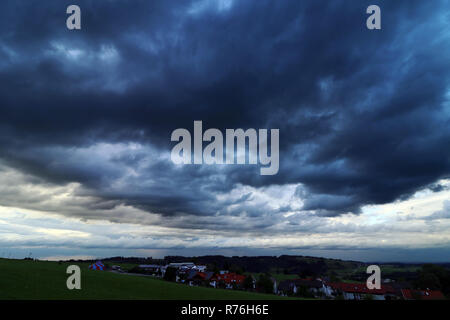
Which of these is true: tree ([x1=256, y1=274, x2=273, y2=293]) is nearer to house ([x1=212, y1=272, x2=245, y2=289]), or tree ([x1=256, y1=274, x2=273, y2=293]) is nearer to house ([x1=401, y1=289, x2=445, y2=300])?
house ([x1=212, y1=272, x2=245, y2=289])

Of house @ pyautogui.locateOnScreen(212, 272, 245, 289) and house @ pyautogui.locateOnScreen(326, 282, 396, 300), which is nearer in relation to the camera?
house @ pyautogui.locateOnScreen(326, 282, 396, 300)

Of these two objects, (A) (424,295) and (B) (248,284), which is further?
(B) (248,284)

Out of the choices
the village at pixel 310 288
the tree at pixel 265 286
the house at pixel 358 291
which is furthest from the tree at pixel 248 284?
the house at pixel 358 291

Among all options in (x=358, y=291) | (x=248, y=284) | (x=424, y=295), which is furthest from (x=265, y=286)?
(x=424, y=295)

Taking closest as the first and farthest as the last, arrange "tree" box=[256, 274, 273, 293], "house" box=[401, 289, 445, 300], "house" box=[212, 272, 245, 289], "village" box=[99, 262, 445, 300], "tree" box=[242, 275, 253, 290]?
"house" box=[401, 289, 445, 300], "village" box=[99, 262, 445, 300], "tree" box=[256, 274, 273, 293], "tree" box=[242, 275, 253, 290], "house" box=[212, 272, 245, 289]

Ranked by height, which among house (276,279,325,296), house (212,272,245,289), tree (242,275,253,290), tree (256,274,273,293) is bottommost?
house (276,279,325,296)

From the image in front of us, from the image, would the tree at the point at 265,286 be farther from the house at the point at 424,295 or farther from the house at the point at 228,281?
the house at the point at 424,295

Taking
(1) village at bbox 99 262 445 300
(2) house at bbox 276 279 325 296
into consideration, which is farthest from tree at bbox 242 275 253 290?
(2) house at bbox 276 279 325 296

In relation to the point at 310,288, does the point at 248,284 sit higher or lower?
higher

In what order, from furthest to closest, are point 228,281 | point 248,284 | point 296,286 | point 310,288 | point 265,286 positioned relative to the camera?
point 296,286 < point 228,281 < point 310,288 < point 248,284 < point 265,286

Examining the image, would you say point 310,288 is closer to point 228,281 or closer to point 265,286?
point 265,286

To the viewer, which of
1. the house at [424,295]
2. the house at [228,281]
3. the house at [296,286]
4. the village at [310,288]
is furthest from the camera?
the house at [228,281]
